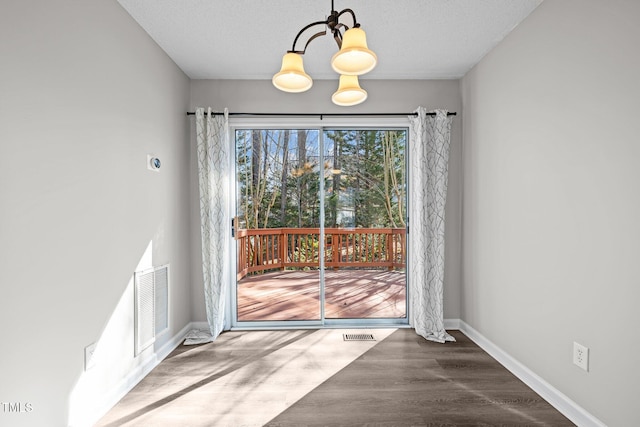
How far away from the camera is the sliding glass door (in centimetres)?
332

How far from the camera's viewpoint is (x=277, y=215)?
131 inches

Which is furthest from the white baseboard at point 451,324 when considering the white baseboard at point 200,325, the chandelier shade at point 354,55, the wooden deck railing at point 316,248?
the chandelier shade at point 354,55

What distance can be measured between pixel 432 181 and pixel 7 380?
3190 mm

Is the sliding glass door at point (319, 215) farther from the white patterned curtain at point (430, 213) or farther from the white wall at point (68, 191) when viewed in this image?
the white wall at point (68, 191)

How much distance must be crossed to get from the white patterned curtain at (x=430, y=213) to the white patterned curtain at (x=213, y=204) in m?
1.91

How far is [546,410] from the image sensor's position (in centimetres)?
196

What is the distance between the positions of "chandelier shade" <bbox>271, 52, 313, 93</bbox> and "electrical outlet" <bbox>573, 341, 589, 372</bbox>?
2.15 metres

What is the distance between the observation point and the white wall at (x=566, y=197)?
1578 millimetres

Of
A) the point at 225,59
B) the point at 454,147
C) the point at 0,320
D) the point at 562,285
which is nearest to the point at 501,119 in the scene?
the point at 454,147

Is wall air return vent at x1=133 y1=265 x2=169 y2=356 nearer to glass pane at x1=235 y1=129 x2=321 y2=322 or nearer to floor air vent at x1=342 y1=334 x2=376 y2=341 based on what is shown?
glass pane at x1=235 y1=129 x2=321 y2=322

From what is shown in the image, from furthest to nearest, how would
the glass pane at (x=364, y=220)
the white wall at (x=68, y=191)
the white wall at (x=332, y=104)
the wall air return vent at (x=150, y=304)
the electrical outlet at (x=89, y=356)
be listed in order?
the glass pane at (x=364, y=220), the white wall at (x=332, y=104), the wall air return vent at (x=150, y=304), the electrical outlet at (x=89, y=356), the white wall at (x=68, y=191)

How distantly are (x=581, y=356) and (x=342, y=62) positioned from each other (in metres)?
2.12

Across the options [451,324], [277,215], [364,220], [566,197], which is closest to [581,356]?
[566,197]

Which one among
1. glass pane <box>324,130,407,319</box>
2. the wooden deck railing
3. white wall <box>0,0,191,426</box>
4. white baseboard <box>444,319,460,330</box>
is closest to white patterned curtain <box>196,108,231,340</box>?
the wooden deck railing
